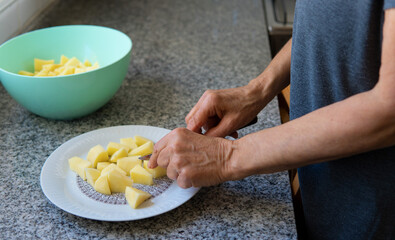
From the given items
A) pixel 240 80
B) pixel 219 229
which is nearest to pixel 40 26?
pixel 240 80

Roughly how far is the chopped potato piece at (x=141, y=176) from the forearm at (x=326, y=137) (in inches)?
9.2

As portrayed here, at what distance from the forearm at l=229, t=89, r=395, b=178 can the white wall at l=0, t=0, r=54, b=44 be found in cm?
111

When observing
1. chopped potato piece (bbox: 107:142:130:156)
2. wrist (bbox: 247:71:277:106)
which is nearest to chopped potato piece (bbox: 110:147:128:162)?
chopped potato piece (bbox: 107:142:130:156)

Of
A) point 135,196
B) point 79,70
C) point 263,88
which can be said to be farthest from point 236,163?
point 79,70

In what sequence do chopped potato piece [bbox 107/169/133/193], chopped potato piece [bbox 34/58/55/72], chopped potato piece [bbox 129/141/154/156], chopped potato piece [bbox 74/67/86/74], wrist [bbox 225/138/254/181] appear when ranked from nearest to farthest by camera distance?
wrist [bbox 225/138/254/181] → chopped potato piece [bbox 107/169/133/193] → chopped potato piece [bbox 129/141/154/156] → chopped potato piece [bbox 74/67/86/74] → chopped potato piece [bbox 34/58/55/72]

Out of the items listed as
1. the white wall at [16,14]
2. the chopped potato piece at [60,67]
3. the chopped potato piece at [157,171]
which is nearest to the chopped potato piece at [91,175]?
the chopped potato piece at [157,171]

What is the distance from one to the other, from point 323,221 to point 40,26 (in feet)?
4.73

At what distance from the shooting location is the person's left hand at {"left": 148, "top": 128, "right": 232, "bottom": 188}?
2.75 ft

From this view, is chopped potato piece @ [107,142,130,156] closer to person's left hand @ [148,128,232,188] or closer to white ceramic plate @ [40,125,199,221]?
white ceramic plate @ [40,125,199,221]

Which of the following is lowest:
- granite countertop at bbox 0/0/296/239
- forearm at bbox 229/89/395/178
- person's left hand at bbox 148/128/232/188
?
granite countertop at bbox 0/0/296/239

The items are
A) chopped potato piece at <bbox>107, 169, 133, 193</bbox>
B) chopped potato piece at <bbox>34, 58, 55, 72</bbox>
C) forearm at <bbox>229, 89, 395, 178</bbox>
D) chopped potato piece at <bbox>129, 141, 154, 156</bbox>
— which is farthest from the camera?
chopped potato piece at <bbox>34, 58, 55, 72</bbox>

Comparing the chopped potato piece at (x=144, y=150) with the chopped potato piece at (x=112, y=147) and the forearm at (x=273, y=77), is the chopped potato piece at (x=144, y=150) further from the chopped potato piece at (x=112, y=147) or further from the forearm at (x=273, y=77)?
the forearm at (x=273, y=77)

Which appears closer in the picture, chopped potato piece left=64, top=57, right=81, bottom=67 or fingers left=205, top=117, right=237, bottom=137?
fingers left=205, top=117, right=237, bottom=137

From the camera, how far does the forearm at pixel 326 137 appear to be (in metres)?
0.69
